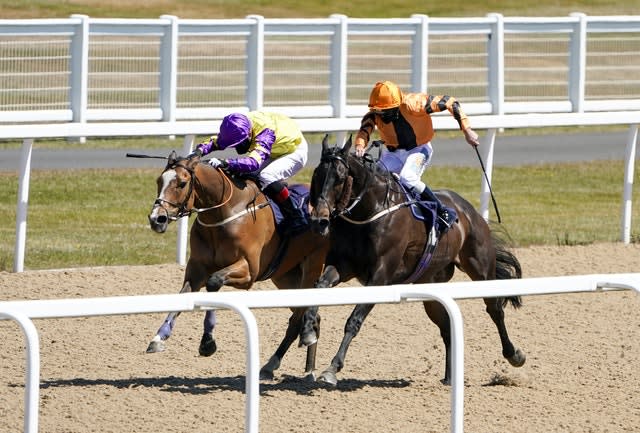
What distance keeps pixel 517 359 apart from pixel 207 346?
1.66m

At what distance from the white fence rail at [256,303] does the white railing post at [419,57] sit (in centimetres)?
822

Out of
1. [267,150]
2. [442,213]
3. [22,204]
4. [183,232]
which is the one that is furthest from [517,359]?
[22,204]

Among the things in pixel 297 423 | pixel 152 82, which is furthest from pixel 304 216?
pixel 152 82

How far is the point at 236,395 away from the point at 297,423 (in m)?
0.60

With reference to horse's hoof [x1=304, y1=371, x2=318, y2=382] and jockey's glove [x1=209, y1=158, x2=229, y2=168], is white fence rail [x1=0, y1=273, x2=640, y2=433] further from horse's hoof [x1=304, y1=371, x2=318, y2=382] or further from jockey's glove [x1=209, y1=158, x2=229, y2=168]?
jockey's glove [x1=209, y1=158, x2=229, y2=168]

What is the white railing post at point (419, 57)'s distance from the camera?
43.8 feet

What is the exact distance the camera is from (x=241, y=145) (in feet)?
27.1

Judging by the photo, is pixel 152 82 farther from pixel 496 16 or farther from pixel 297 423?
pixel 297 423

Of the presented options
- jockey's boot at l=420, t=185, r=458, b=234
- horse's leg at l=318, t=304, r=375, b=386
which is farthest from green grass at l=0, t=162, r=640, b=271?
horse's leg at l=318, t=304, r=375, b=386

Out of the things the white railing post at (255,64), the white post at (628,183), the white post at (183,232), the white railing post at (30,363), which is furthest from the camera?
the white railing post at (255,64)

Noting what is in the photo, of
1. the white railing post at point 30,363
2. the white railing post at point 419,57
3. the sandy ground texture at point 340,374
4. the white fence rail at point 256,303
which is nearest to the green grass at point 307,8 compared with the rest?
the white railing post at point 419,57

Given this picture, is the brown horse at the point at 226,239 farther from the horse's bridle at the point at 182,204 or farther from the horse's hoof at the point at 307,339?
the horse's hoof at the point at 307,339

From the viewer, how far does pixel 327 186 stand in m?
7.57

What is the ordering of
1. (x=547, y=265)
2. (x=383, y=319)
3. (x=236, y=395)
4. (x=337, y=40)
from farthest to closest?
(x=337, y=40) < (x=547, y=265) < (x=383, y=319) < (x=236, y=395)
